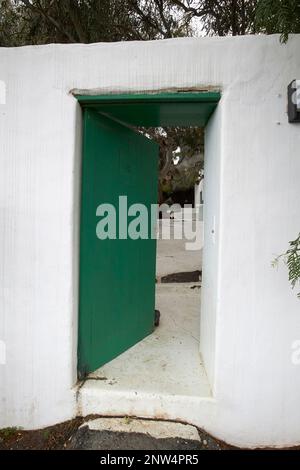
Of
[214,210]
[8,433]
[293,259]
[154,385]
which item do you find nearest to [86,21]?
[214,210]

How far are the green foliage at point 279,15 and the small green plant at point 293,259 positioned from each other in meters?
1.30

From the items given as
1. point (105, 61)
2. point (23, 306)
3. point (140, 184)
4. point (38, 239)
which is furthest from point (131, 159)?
point (23, 306)

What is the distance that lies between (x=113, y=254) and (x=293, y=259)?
1558 millimetres

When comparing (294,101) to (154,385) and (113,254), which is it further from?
(154,385)

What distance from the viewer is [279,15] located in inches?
82.7

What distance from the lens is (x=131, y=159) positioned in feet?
11.3

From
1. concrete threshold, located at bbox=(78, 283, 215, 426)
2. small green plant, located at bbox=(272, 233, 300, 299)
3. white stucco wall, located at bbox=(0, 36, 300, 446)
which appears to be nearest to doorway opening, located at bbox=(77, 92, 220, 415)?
concrete threshold, located at bbox=(78, 283, 215, 426)

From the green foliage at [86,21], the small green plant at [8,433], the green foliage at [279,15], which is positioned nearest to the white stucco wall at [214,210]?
the small green plant at [8,433]

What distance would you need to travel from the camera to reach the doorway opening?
2736mm

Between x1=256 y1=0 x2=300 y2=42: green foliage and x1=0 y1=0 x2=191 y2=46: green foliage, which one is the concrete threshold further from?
x1=0 y1=0 x2=191 y2=46: green foliage

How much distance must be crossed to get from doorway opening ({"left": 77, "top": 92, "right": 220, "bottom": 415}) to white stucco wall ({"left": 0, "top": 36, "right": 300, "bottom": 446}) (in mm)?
130

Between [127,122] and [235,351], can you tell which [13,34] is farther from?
[235,351]

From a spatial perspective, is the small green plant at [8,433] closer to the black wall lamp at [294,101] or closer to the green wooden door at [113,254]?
the green wooden door at [113,254]

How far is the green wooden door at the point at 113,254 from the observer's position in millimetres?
2830
